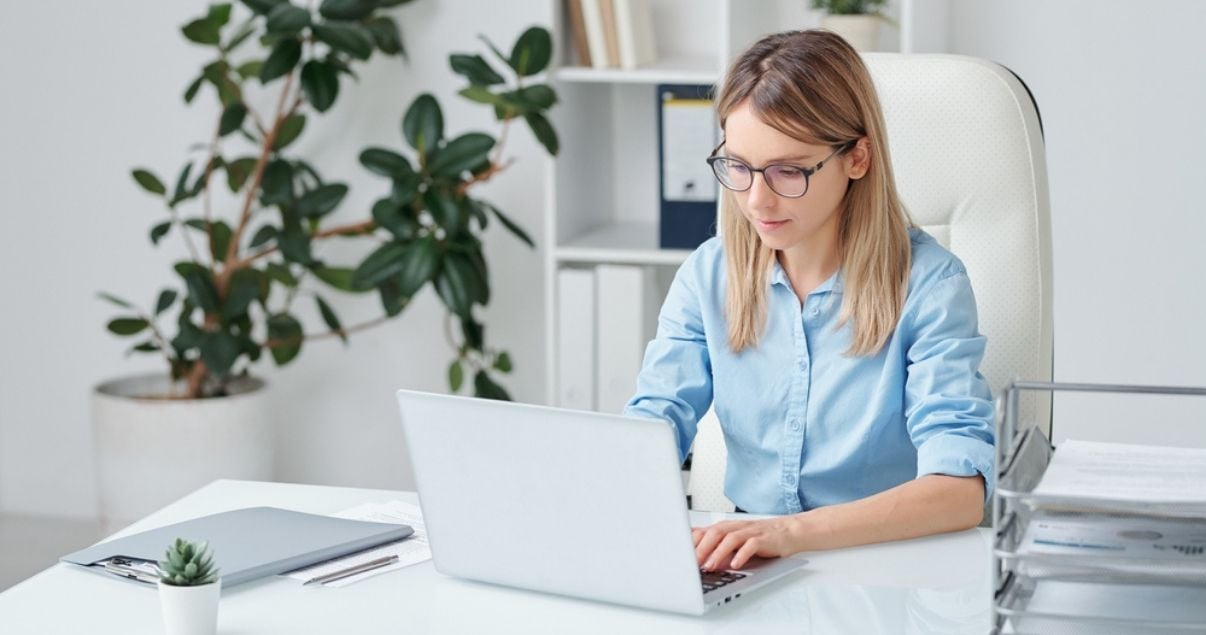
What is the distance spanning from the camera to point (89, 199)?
3.58m

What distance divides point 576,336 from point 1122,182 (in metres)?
1.09

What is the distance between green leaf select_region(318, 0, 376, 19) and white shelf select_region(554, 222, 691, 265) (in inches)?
24.5

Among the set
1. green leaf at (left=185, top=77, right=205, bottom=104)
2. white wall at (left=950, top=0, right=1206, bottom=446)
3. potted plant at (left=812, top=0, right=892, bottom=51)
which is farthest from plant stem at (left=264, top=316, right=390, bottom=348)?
white wall at (left=950, top=0, right=1206, bottom=446)

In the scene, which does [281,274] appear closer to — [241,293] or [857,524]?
[241,293]

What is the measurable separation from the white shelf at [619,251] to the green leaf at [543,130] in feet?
0.67

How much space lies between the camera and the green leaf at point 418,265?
9.55 ft

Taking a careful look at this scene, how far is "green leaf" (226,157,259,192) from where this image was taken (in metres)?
3.22

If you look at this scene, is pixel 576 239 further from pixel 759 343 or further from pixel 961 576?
pixel 961 576

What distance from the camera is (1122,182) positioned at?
2947 mm

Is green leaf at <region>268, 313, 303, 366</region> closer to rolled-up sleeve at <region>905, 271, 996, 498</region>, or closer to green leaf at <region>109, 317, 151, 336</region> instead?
green leaf at <region>109, 317, 151, 336</region>

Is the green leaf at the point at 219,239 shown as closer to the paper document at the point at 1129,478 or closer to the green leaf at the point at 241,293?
the green leaf at the point at 241,293

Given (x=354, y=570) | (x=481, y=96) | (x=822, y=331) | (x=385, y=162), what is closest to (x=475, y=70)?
(x=481, y=96)

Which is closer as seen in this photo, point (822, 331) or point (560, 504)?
point (560, 504)

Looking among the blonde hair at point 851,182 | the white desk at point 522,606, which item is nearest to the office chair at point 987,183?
the blonde hair at point 851,182
